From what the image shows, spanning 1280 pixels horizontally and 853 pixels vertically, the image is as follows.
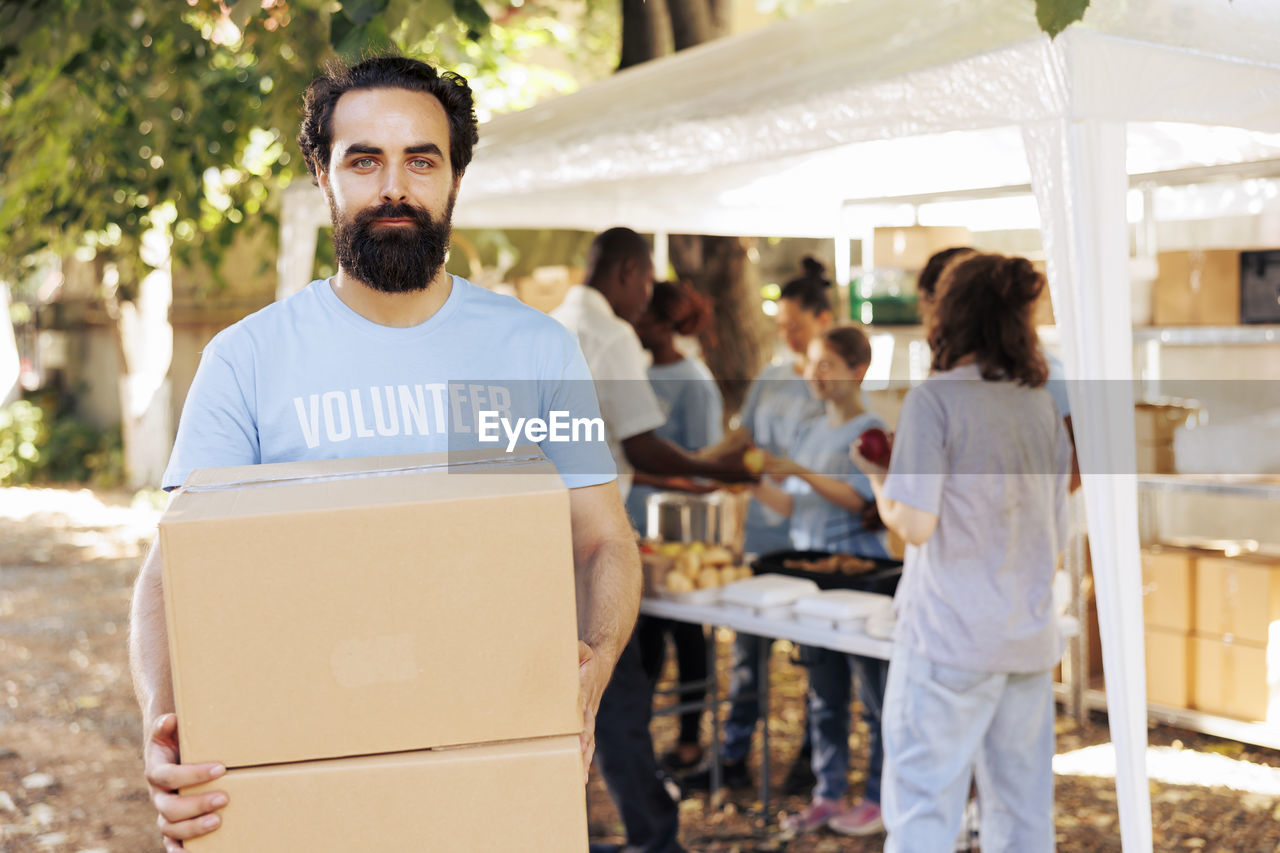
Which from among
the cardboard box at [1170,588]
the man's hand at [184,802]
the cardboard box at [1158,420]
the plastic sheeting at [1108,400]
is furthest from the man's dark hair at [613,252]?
the man's hand at [184,802]

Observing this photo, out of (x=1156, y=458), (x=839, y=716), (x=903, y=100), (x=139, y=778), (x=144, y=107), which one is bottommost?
(x=139, y=778)

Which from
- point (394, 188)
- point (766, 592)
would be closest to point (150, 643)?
point (394, 188)

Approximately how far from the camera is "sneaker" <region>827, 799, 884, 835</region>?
13.5 ft

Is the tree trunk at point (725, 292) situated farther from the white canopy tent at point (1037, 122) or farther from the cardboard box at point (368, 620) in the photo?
the cardboard box at point (368, 620)

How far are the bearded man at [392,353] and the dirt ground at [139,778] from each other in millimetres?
2514

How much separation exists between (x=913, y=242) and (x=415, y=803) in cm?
427

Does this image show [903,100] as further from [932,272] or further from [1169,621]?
[1169,621]

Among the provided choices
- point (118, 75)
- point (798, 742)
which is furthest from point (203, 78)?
point (798, 742)

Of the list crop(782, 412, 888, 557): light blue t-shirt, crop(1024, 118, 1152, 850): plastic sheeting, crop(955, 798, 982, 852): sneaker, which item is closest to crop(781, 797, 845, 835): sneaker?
crop(955, 798, 982, 852): sneaker

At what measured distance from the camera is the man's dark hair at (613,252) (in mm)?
4574

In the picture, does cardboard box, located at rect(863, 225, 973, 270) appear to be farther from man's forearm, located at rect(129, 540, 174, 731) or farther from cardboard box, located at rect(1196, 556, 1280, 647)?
man's forearm, located at rect(129, 540, 174, 731)

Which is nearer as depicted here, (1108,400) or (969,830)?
(1108,400)

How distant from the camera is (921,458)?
293cm

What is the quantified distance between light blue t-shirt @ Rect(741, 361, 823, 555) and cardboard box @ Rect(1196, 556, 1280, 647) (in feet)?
5.60
